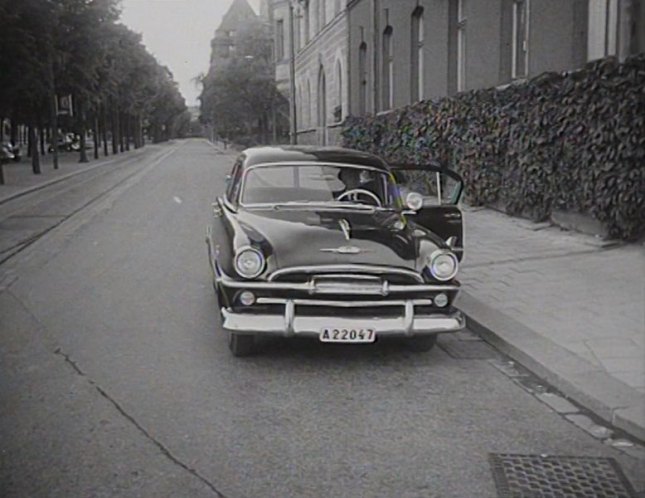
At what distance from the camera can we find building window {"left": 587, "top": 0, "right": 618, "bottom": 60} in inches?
485

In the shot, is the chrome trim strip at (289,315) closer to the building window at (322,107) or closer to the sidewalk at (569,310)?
the sidewalk at (569,310)

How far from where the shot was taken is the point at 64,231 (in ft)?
49.0

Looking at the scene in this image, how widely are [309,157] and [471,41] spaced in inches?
443

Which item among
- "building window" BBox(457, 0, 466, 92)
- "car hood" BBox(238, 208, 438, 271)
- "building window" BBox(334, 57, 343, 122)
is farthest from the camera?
"building window" BBox(334, 57, 343, 122)

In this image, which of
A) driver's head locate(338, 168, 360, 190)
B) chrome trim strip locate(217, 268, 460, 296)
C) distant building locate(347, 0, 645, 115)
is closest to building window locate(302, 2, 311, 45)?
distant building locate(347, 0, 645, 115)

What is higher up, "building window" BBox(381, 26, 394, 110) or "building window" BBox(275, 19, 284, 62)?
"building window" BBox(275, 19, 284, 62)

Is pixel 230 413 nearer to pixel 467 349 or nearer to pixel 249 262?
pixel 249 262

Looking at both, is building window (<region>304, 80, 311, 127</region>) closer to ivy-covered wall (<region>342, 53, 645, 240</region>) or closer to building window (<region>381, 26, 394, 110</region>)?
building window (<region>381, 26, 394, 110</region>)

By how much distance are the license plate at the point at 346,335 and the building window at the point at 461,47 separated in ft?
46.3

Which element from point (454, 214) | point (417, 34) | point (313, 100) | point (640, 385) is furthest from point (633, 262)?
point (313, 100)

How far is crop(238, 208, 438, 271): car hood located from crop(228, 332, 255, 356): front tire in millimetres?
622

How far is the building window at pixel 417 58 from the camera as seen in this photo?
23.4 m

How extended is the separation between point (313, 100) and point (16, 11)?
69.1ft

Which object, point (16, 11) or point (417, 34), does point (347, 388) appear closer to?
point (417, 34)
